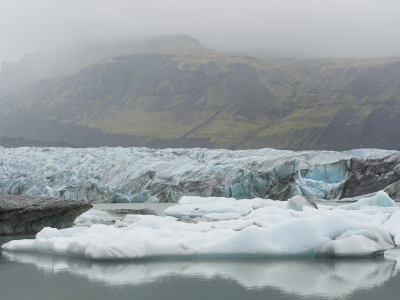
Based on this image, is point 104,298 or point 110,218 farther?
point 110,218

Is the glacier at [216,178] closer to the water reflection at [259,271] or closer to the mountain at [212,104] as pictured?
the water reflection at [259,271]

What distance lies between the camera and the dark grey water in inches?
143

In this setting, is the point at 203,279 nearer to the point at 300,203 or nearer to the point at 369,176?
the point at 300,203

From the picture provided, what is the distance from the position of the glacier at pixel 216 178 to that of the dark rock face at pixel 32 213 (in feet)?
41.4

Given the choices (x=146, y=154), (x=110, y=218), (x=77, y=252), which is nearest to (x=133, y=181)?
(x=146, y=154)

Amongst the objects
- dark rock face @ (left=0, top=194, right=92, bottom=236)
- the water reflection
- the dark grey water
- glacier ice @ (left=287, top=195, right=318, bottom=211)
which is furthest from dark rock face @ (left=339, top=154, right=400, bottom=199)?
the dark grey water

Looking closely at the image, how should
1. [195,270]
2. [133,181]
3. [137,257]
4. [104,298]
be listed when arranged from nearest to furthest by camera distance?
[104,298] < [195,270] < [137,257] < [133,181]

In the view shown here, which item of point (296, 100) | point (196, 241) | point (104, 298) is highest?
point (104, 298)

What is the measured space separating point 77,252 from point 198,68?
108355mm

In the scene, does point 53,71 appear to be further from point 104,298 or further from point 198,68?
point 104,298

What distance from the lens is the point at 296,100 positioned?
324 ft

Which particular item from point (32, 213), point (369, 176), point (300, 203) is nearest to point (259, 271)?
point (32, 213)

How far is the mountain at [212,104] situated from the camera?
83.3 metres

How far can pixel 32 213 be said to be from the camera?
808 cm
